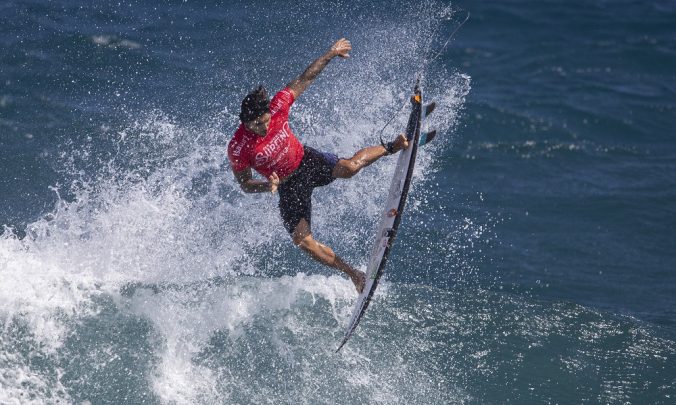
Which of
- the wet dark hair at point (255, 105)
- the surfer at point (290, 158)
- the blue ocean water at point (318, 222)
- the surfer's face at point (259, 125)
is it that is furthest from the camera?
the blue ocean water at point (318, 222)

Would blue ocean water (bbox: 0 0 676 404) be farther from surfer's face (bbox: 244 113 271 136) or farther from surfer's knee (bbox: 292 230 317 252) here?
surfer's face (bbox: 244 113 271 136)

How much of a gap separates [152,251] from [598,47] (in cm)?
1236

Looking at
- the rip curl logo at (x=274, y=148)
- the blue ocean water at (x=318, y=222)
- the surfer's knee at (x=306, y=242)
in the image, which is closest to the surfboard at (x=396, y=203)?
the surfer's knee at (x=306, y=242)

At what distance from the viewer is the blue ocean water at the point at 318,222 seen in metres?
8.77

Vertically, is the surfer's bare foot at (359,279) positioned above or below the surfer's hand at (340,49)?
below

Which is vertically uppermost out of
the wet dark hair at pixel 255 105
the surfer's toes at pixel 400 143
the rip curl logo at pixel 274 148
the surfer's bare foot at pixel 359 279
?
the wet dark hair at pixel 255 105

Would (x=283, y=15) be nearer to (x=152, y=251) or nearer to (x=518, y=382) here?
(x=152, y=251)

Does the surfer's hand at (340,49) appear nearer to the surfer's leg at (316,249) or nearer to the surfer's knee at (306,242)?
the surfer's leg at (316,249)

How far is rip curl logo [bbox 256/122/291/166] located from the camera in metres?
8.01

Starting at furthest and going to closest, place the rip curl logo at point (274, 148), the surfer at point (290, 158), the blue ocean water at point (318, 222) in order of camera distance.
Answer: the blue ocean water at point (318, 222) < the rip curl logo at point (274, 148) < the surfer at point (290, 158)

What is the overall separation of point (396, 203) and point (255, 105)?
1698mm

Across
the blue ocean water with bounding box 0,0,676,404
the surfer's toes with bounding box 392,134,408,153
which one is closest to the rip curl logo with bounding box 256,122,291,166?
the surfer's toes with bounding box 392,134,408,153

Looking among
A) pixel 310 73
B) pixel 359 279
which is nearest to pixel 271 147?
pixel 310 73

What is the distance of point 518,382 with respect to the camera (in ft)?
29.9
